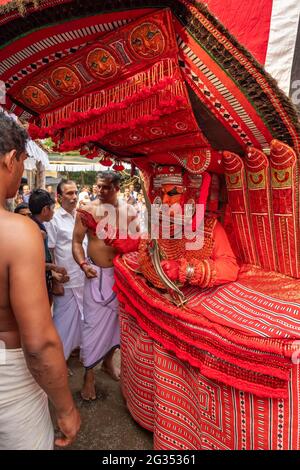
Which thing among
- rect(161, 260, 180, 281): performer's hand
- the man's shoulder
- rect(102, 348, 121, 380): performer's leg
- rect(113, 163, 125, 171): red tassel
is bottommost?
rect(102, 348, 121, 380): performer's leg

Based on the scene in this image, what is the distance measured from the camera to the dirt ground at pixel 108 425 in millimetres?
2438

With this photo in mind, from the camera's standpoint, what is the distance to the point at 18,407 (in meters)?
1.44

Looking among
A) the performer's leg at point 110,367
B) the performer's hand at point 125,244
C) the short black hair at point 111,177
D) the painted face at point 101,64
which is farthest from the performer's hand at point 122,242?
the painted face at point 101,64

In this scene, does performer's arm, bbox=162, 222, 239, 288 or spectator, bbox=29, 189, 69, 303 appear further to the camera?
spectator, bbox=29, 189, 69, 303

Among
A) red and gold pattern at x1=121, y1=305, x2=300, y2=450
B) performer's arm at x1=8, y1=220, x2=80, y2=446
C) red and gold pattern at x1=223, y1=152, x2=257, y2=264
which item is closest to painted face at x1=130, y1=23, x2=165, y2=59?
red and gold pattern at x1=223, y1=152, x2=257, y2=264

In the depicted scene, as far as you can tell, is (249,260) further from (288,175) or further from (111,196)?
(111,196)

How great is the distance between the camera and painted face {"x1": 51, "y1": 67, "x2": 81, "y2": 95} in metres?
1.60

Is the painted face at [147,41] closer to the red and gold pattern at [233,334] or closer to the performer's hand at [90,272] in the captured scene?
the red and gold pattern at [233,334]

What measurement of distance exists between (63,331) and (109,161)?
1939 millimetres

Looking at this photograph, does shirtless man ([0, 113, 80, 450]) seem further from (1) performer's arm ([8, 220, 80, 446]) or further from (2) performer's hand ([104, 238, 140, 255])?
(2) performer's hand ([104, 238, 140, 255])

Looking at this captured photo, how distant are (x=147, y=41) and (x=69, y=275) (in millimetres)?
2700

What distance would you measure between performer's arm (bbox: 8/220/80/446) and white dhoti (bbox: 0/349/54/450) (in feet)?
0.42

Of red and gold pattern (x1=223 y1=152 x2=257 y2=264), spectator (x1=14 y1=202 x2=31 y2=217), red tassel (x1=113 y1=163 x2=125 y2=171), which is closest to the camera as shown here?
red and gold pattern (x1=223 y1=152 x2=257 y2=264)

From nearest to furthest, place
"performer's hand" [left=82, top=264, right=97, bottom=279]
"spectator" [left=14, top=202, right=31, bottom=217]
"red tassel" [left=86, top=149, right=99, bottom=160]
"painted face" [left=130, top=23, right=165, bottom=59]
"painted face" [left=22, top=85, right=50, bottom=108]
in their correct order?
"painted face" [left=130, top=23, right=165, bottom=59]
"painted face" [left=22, top=85, right=50, bottom=108]
"red tassel" [left=86, top=149, right=99, bottom=160]
"performer's hand" [left=82, top=264, right=97, bottom=279]
"spectator" [left=14, top=202, right=31, bottom=217]
